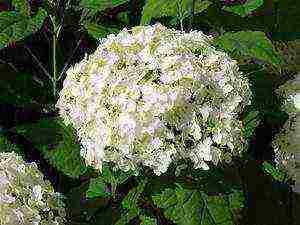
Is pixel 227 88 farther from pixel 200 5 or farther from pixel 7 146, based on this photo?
pixel 7 146

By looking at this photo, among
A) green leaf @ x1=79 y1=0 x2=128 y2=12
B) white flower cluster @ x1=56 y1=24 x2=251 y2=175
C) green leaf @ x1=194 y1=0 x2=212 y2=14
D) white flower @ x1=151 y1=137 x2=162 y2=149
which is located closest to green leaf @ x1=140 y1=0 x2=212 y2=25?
green leaf @ x1=194 y1=0 x2=212 y2=14

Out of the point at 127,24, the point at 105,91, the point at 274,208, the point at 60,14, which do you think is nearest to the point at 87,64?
the point at 105,91

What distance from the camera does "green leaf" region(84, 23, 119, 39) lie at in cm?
296

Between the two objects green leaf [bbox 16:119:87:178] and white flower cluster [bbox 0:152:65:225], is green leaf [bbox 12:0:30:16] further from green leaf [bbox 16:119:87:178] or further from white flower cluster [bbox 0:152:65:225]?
white flower cluster [bbox 0:152:65:225]

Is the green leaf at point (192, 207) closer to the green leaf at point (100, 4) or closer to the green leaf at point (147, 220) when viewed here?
the green leaf at point (147, 220)

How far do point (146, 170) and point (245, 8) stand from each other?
0.78 metres

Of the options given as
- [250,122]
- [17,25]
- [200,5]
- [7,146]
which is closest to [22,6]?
[17,25]

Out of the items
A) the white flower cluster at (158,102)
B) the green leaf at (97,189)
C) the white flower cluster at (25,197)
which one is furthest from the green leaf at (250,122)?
the white flower cluster at (25,197)

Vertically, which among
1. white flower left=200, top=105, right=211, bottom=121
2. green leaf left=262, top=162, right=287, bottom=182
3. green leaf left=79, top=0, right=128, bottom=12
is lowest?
Answer: green leaf left=262, top=162, right=287, bottom=182

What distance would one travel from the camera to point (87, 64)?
2689 mm

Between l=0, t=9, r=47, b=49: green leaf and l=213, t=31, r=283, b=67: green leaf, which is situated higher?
l=0, t=9, r=47, b=49: green leaf

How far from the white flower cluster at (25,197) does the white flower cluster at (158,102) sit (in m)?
0.18

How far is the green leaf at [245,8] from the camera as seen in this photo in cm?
306

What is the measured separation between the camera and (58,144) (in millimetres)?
2812
